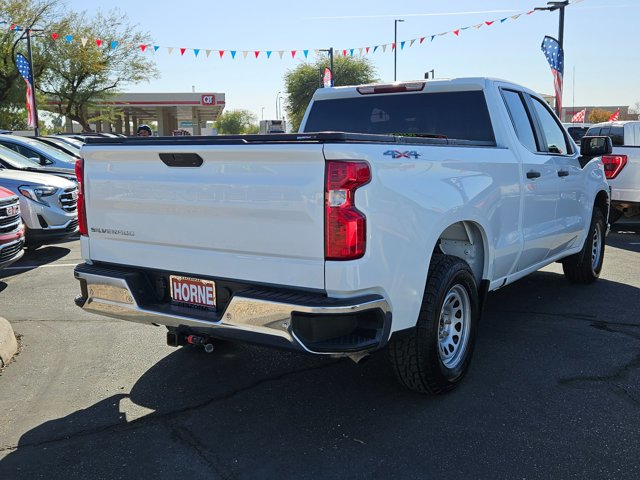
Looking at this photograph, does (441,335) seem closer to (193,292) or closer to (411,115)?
(193,292)

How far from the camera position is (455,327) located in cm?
416

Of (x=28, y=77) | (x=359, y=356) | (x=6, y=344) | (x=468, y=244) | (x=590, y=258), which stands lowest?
(x=6, y=344)

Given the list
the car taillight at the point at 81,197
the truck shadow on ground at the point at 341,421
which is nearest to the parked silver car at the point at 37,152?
the truck shadow on ground at the point at 341,421

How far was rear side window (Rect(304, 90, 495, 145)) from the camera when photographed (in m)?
4.95

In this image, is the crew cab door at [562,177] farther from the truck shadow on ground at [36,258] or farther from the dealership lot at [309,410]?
the truck shadow on ground at [36,258]

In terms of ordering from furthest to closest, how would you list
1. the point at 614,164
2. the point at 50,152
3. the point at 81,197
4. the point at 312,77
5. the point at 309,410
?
the point at 312,77, the point at 50,152, the point at 614,164, the point at 81,197, the point at 309,410

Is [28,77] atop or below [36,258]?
atop

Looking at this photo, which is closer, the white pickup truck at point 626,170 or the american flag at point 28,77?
the white pickup truck at point 626,170

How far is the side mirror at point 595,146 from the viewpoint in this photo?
20.4ft

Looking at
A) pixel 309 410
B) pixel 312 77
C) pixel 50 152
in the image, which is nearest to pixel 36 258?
pixel 50 152

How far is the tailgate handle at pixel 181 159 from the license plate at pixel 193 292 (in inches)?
25.4

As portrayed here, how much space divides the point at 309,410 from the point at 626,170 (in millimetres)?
8741

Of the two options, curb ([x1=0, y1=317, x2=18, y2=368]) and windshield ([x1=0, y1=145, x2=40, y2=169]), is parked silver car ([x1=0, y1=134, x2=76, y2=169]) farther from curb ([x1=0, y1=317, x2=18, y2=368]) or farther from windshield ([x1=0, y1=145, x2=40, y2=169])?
curb ([x1=0, y1=317, x2=18, y2=368])

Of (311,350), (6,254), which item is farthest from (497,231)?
(6,254)
